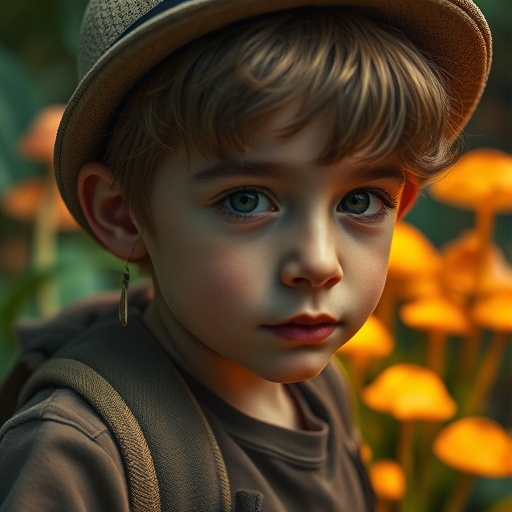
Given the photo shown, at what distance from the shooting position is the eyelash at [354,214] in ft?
2.45

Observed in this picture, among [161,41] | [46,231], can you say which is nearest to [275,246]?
[161,41]

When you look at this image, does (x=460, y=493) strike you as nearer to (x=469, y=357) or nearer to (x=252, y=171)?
(x=469, y=357)

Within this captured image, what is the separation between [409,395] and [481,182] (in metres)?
0.37

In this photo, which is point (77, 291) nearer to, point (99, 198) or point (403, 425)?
point (403, 425)

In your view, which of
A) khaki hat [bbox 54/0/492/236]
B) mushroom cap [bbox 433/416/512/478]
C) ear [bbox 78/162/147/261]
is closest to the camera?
khaki hat [bbox 54/0/492/236]

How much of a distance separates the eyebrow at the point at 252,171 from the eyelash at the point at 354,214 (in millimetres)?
18

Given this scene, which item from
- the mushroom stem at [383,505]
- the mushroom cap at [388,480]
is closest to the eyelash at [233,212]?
the mushroom cap at [388,480]

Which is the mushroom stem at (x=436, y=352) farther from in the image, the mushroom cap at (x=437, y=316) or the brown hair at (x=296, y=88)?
the brown hair at (x=296, y=88)

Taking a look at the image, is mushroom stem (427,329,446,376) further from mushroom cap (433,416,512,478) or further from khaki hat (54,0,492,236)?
khaki hat (54,0,492,236)

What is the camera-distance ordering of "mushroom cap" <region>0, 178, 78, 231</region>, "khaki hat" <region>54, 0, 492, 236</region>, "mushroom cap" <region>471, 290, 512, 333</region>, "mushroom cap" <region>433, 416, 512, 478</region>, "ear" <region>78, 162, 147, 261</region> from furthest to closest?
"mushroom cap" <region>0, 178, 78, 231</region>, "mushroom cap" <region>471, 290, 512, 333</region>, "mushroom cap" <region>433, 416, 512, 478</region>, "ear" <region>78, 162, 147, 261</region>, "khaki hat" <region>54, 0, 492, 236</region>

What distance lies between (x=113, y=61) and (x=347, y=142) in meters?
0.20

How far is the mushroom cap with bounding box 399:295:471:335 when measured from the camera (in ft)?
4.96

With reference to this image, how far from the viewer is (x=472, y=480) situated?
1.54m

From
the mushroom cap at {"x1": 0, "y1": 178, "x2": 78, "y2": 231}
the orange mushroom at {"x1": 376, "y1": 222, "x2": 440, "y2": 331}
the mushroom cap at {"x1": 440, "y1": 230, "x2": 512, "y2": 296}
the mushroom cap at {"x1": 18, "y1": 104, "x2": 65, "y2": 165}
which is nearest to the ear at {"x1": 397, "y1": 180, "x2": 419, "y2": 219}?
the orange mushroom at {"x1": 376, "y1": 222, "x2": 440, "y2": 331}
